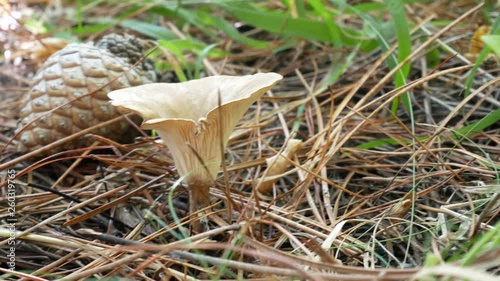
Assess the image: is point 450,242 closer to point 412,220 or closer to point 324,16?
point 412,220

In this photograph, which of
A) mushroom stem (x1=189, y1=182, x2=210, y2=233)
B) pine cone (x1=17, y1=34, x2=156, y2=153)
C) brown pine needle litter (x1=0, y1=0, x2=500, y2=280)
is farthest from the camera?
pine cone (x1=17, y1=34, x2=156, y2=153)

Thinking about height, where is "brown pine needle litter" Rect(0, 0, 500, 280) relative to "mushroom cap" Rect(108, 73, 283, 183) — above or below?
below

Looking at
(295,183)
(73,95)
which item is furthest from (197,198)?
(73,95)

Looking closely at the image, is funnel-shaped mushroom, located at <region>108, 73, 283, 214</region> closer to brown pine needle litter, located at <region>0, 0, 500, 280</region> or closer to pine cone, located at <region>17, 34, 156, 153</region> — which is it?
brown pine needle litter, located at <region>0, 0, 500, 280</region>

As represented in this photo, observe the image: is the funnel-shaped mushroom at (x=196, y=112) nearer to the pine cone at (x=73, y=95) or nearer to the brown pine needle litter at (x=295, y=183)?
the brown pine needle litter at (x=295, y=183)

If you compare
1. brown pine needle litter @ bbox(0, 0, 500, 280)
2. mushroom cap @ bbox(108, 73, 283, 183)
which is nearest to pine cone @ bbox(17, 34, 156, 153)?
brown pine needle litter @ bbox(0, 0, 500, 280)

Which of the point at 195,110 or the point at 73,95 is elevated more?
the point at 195,110

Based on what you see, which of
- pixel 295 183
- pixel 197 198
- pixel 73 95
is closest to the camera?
pixel 197 198

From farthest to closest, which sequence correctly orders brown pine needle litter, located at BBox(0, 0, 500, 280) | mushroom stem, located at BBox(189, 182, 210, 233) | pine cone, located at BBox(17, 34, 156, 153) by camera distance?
pine cone, located at BBox(17, 34, 156, 153) < mushroom stem, located at BBox(189, 182, 210, 233) < brown pine needle litter, located at BBox(0, 0, 500, 280)

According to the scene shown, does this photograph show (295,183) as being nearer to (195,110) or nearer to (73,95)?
(195,110)
